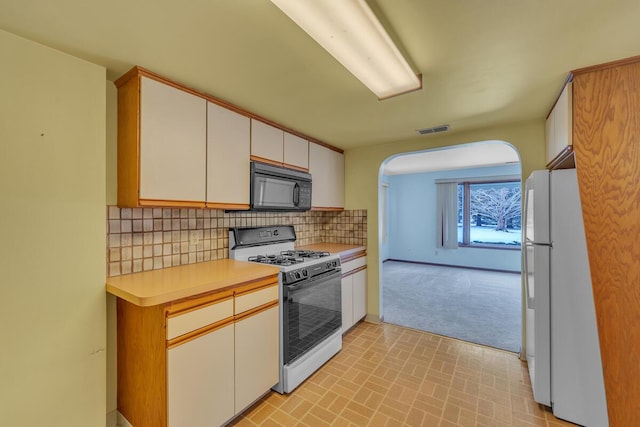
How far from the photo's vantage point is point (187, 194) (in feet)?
5.98

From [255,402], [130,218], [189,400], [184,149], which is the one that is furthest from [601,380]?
[130,218]

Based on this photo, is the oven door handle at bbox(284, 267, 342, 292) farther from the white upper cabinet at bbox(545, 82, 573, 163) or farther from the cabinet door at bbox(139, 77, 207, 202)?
the white upper cabinet at bbox(545, 82, 573, 163)

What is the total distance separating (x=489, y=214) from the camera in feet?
21.1

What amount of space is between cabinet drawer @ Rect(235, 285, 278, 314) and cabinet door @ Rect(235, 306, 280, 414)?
0.07 meters

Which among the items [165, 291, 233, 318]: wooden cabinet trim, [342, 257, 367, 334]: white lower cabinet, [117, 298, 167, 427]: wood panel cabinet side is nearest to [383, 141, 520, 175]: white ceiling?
[342, 257, 367, 334]: white lower cabinet

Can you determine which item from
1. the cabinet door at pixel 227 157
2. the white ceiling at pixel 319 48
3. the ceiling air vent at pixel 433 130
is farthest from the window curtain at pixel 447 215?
the cabinet door at pixel 227 157

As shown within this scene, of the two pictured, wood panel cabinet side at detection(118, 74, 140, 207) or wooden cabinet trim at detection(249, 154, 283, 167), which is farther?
wooden cabinet trim at detection(249, 154, 283, 167)

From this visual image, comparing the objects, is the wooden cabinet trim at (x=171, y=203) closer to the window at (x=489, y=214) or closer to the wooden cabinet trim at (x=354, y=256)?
the wooden cabinet trim at (x=354, y=256)

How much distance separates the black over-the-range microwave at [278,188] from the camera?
7.57ft

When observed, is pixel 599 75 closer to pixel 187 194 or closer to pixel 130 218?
pixel 187 194

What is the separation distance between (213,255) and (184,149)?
95 centimetres

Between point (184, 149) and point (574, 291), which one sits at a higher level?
point (184, 149)

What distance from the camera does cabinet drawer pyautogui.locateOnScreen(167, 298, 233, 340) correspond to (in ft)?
4.68

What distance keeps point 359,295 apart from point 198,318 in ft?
7.06
